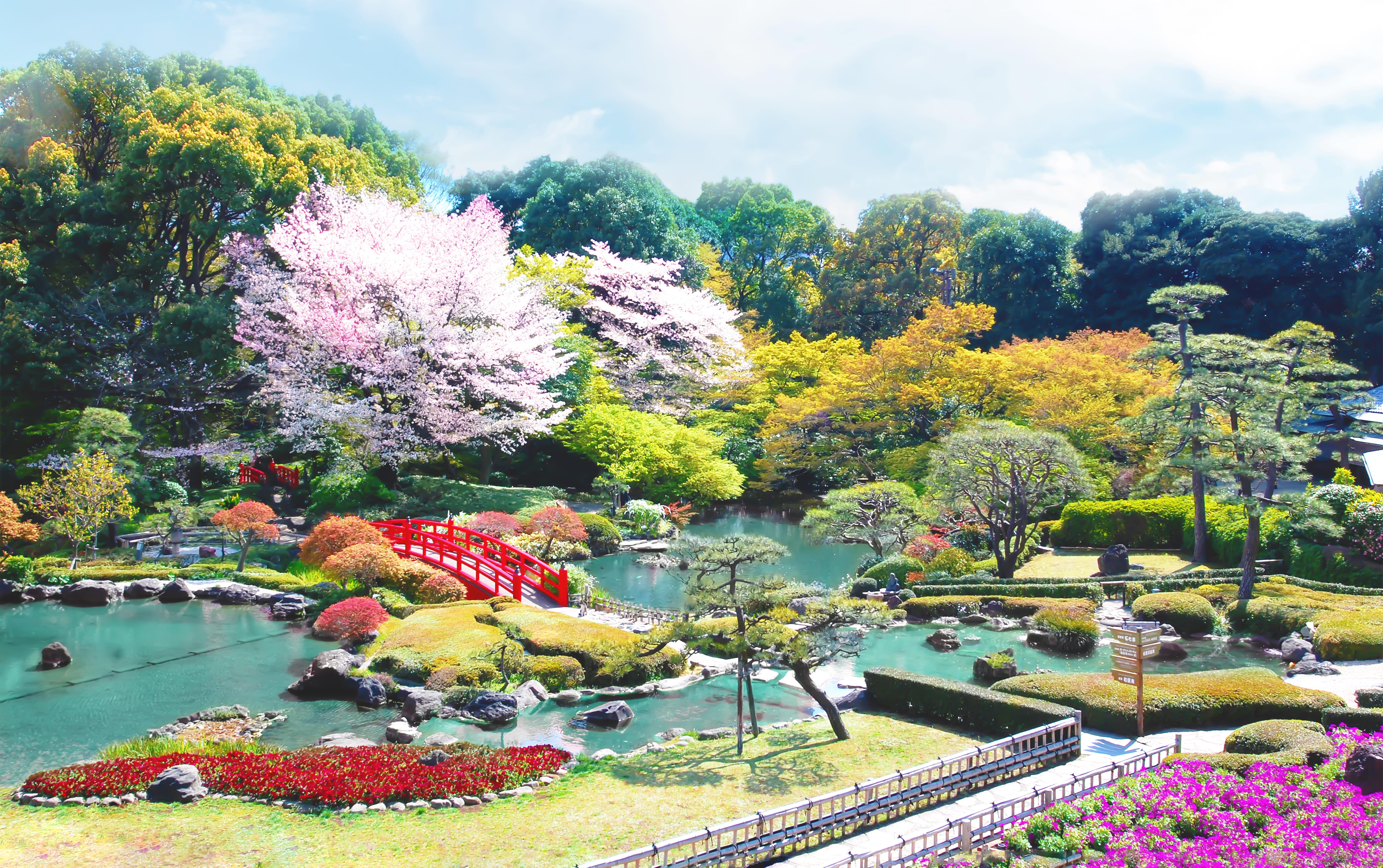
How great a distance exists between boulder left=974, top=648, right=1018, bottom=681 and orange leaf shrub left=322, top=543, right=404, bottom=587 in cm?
1304

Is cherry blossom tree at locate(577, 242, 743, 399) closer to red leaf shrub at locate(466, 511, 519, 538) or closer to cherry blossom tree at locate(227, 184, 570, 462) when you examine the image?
cherry blossom tree at locate(227, 184, 570, 462)

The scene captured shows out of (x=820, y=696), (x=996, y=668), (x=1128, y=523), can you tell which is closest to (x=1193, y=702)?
(x=996, y=668)

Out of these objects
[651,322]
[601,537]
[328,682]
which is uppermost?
[651,322]

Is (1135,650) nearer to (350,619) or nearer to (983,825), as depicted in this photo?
(983,825)

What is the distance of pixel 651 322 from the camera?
3762cm

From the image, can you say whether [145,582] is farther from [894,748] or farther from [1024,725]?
[1024,725]

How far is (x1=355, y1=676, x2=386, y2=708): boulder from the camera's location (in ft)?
46.8

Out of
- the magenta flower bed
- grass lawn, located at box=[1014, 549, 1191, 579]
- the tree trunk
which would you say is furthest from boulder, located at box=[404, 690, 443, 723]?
grass lawn, located at box=[1014, 549, 1191, 579]

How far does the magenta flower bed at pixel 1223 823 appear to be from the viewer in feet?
24.3

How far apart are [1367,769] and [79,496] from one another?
1008 inches

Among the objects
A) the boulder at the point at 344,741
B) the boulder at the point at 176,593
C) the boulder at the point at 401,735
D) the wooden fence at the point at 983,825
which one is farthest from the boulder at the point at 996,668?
the boulder at the point at 176,593

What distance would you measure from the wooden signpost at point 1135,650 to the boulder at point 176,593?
20219mm

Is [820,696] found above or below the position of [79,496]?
below

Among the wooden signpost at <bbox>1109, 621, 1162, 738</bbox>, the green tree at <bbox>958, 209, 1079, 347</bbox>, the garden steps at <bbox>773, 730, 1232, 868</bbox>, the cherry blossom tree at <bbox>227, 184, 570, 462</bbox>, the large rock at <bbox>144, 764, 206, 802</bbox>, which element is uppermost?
the green tree at <bbox>958, 209, 1079, 347</bbox>
